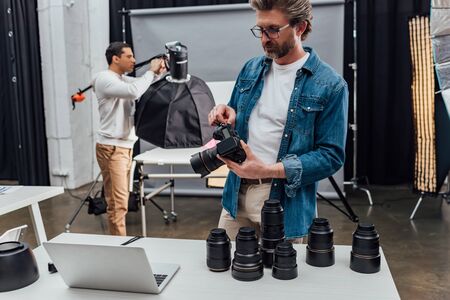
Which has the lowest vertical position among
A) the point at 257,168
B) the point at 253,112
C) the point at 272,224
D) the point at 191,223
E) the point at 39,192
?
the point at 191,223

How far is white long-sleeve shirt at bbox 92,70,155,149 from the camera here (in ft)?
9.85

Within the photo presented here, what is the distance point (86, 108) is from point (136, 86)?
261cm

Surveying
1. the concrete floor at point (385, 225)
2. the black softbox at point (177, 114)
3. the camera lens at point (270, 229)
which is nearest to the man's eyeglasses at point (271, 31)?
the camera lens at point (270, 229)

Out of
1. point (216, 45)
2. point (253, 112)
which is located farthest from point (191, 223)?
point (253, 112)

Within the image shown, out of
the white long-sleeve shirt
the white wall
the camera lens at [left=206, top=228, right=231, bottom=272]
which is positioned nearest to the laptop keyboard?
the camera lens at [left=206, top=228, right=231, bottom=272]

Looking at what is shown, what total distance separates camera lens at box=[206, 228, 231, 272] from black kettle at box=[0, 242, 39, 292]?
1.38 ft

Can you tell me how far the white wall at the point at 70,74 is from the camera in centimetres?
491

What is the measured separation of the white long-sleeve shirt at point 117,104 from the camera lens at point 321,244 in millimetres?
2111

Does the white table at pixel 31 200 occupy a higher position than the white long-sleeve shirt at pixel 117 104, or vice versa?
the white long-sleeve shirt at pixel 117 104

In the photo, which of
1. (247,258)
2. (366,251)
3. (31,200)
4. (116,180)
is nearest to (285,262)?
(247,258)

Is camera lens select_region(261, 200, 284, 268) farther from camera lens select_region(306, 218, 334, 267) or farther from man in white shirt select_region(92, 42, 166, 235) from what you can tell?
man in white shirt select_region(92, 42, 166, 235)

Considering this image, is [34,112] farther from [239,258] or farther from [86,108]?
[239,258]

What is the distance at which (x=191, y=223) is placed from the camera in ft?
12.5

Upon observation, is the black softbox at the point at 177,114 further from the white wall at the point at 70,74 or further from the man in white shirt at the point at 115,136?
the white wall at the point at 70,74
